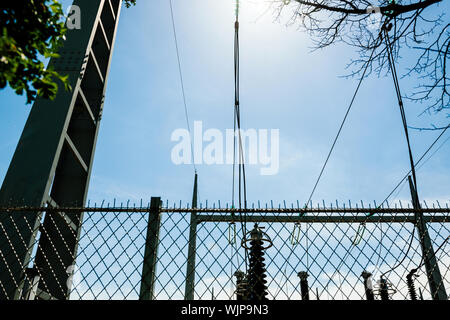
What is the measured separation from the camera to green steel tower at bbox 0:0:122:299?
319 centimetres

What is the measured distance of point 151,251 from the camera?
2824 millimetres

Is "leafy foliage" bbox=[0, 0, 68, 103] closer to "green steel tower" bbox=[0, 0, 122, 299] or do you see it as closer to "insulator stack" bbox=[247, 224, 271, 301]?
"green steel tower" bbox=[0, 0, 122, 299]

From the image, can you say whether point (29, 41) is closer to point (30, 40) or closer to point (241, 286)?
point (30, 40)

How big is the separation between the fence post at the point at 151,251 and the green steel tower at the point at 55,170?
768mm

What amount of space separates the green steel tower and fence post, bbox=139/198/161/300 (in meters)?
0.77

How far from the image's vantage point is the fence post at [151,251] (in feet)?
8.78

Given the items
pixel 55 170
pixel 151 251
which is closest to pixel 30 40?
pixel 151 251

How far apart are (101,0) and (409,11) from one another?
7.80m

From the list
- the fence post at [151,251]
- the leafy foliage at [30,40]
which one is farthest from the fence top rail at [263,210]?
the leafy foliage at [30,40]

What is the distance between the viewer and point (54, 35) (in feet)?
Result: 5.97

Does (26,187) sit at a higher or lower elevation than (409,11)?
lower

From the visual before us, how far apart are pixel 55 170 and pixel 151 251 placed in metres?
4.99
